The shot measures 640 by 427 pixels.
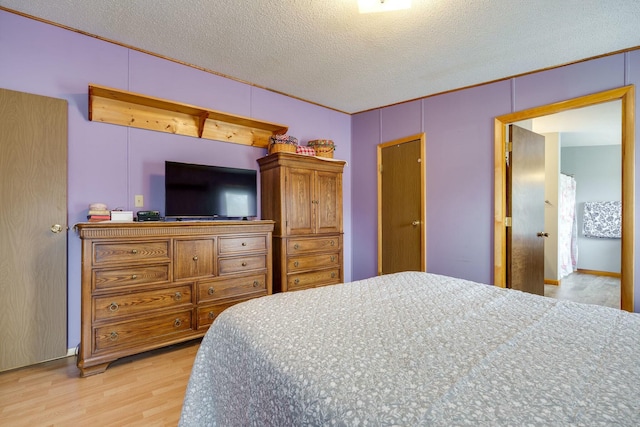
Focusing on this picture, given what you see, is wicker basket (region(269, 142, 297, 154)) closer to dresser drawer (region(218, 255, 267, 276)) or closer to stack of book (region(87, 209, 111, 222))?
dresser drawer (region(218, 255, 267, 276))

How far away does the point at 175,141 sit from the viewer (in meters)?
2.79

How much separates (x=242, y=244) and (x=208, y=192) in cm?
56

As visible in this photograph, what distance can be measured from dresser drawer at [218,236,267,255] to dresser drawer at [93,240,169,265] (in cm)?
45

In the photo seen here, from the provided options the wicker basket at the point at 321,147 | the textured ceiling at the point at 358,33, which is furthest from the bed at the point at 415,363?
the wicker basket at the point at 321,147

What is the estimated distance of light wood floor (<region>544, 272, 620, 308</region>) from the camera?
377cm

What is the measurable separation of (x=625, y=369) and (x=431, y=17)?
225cm

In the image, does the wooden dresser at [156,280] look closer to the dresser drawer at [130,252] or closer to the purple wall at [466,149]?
the dresser drawer at [130,252]

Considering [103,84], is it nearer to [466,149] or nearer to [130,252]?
[130,252]

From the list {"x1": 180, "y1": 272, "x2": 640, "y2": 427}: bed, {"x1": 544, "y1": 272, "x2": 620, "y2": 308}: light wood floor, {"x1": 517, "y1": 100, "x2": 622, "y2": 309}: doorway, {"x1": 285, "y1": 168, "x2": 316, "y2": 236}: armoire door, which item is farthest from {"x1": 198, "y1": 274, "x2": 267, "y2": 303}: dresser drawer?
{"x1": 517, "y1": 100, "x2": 622, "y2": 309}: doorway

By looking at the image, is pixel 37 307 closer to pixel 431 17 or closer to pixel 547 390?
pixel 547 390

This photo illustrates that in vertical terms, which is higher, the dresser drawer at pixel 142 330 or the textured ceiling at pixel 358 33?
the textured ceiling at pixel 358 33

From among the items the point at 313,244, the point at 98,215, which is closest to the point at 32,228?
the point at 98,215

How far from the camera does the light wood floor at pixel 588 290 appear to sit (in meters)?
3.77

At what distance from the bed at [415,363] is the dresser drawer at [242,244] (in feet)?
4.19
